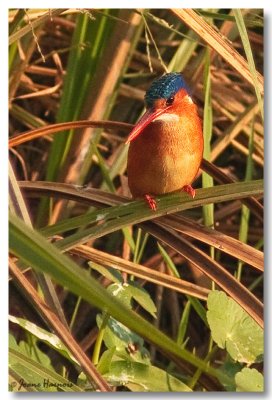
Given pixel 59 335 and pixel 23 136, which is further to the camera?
pixel 23 136

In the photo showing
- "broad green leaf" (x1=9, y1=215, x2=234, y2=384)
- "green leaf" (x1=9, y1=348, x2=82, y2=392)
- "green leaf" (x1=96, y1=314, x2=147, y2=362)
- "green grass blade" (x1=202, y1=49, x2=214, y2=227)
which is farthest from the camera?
"green grass blade" (x1=202, y1=49, x2=214, y2=227)

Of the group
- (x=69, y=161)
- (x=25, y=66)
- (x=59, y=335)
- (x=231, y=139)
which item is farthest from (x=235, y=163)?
(x=59, y=335)

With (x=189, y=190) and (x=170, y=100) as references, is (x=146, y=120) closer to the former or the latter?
(x=170, y=100)

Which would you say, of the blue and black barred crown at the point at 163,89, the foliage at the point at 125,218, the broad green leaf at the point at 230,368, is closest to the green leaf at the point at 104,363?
the foliage at the point at 125,218

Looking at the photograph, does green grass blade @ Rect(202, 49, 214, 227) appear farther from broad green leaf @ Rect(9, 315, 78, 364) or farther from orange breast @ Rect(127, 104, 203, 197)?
broad green leaf @ Rect(9, 315, 78, 364)

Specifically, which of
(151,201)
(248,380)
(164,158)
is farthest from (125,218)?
(248,380)

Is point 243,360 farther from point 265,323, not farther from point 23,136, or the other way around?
point 23,136

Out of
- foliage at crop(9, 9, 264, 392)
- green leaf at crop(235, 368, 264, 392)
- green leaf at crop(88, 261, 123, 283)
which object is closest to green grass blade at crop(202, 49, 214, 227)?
foliage at crop(9, 9, 264, 392)
